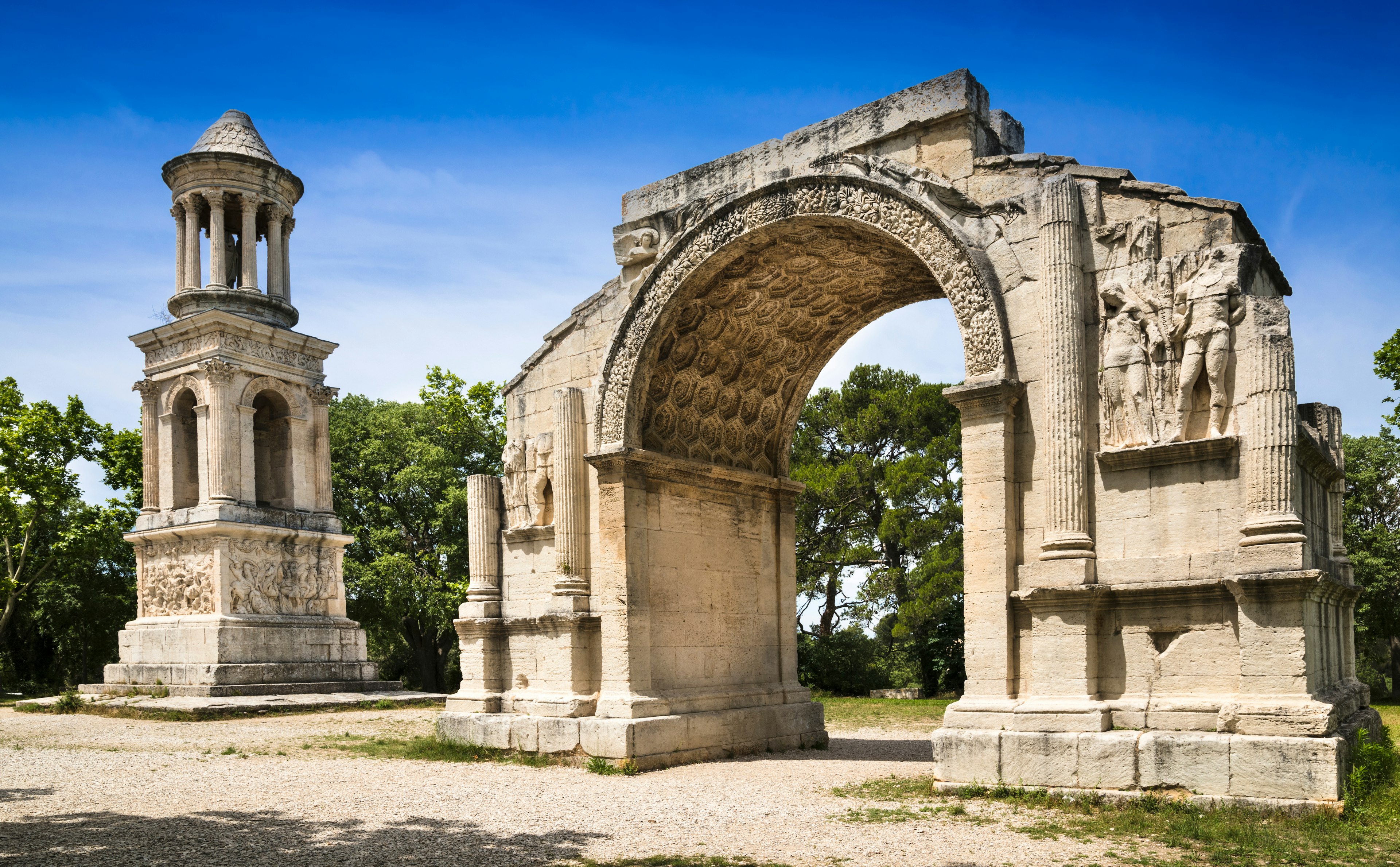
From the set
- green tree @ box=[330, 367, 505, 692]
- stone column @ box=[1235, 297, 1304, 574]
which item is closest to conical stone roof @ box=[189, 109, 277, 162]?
green tree @ box=[330, 367, 505, 692]

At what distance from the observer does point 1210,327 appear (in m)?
8.22

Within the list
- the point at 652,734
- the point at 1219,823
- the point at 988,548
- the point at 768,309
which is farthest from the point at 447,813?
the point at 768,309

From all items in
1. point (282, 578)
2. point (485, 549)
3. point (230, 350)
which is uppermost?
point (230, 350)

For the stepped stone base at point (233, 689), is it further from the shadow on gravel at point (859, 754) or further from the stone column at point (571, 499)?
the shadow on gravel at point (859, 754)

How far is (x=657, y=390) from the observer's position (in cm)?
1203

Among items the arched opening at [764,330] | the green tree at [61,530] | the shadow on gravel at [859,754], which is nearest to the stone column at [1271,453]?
the arched opening at [764,330]

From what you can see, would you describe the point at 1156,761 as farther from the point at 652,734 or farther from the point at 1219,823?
the point at 652,734

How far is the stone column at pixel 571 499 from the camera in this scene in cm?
1179

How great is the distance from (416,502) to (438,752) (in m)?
18.2

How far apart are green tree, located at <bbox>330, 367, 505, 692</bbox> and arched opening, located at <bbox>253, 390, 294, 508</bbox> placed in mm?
4666

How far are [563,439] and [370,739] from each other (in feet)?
16.8

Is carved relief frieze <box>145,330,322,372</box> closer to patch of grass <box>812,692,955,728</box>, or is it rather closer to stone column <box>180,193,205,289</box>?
stone column <box>180,193,205,289</box>

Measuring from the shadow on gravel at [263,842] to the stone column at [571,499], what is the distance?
3932 mm

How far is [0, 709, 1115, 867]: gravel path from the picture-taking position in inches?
268
